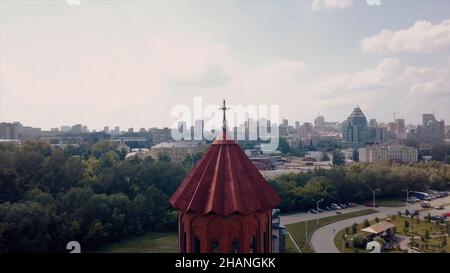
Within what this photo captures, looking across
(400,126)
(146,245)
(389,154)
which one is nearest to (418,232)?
(146,245)

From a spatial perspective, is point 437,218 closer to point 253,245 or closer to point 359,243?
point 359,243

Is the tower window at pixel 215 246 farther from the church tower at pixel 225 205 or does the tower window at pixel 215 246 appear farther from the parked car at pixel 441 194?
the parked car at pixel 441 194

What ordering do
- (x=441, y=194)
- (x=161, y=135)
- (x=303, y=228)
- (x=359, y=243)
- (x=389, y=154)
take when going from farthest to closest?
(x=161, y=135)
(x=389, y=154)
(x=441, y=194)
(x=303, y=228)
(x=359, y=243)

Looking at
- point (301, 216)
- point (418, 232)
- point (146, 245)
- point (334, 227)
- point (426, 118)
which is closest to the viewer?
point (146, 245)

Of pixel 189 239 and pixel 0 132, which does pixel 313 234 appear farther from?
pixel 0 132

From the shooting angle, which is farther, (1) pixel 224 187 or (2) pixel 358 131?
(2) pixel 358 131

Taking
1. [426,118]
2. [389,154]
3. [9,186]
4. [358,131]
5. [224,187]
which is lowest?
[9,186]

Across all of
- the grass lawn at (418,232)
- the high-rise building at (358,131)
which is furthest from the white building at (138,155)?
the high-rise building at (358,131)

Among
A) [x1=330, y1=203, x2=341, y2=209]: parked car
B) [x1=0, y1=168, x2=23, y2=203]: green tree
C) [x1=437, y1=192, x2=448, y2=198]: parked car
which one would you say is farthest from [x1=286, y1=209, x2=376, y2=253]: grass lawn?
[x1=0, y1=168, x2=23, y2=203]: green tree
